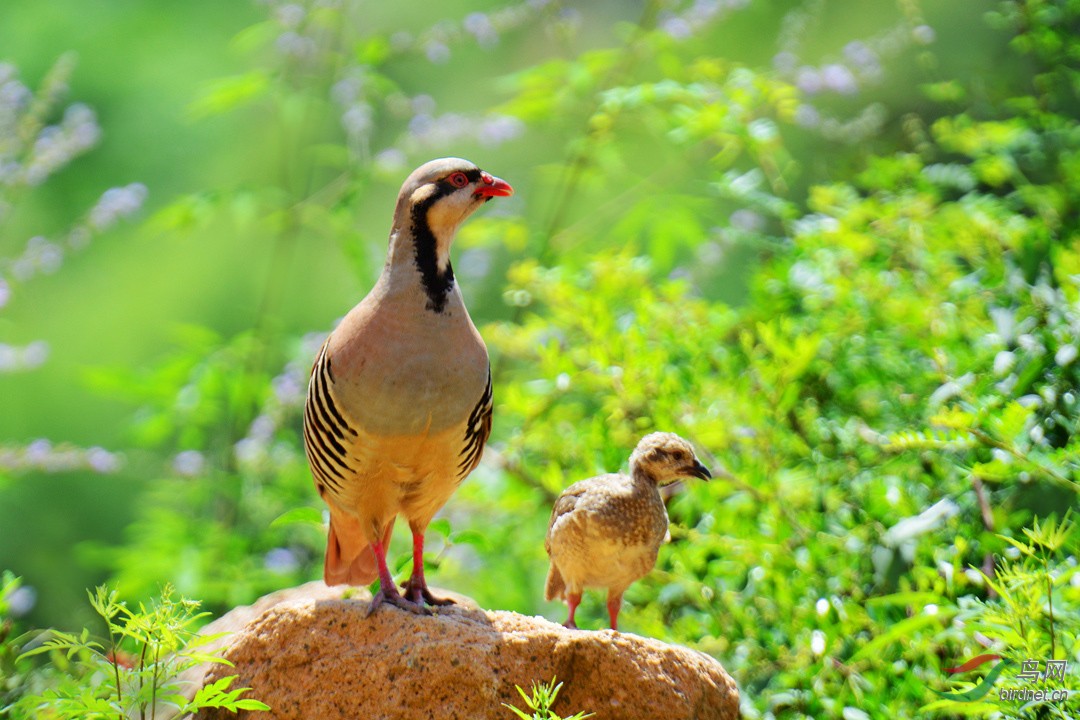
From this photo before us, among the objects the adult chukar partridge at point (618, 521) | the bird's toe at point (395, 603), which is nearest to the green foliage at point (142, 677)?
the bird's toe at point (395, 603)

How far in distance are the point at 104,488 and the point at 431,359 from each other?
609cm

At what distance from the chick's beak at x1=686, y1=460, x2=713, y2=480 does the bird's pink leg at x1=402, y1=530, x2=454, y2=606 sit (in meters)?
0.68

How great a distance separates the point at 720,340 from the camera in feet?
12.9

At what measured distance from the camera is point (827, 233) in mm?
3818

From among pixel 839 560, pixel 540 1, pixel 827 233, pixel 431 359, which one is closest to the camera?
pixel 431 359

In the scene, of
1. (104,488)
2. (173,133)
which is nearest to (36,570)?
(104,488)

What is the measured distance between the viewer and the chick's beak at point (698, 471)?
2.56 meters

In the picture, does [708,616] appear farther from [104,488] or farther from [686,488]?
[104,488]

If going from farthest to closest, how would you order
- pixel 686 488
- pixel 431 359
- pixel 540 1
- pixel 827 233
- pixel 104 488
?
pixel 104 488
pixel 540 1
pixel 827 233
pixel 686 488
pixel 431 359

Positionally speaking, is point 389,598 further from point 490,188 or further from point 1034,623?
point 1034,623

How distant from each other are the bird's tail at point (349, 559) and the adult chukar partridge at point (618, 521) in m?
0.53

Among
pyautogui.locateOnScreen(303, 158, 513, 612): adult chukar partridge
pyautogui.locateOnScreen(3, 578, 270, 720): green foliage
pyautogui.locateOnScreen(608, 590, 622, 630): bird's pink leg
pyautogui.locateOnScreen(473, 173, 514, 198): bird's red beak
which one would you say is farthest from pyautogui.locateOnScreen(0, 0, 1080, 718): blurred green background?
pyautogui.locateOnScreen(473, 173, 514, 198): bird's red beak

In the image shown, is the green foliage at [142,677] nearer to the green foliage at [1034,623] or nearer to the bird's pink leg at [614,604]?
the bird's pink leg at [614,604]

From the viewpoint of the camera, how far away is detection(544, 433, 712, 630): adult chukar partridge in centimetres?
254
